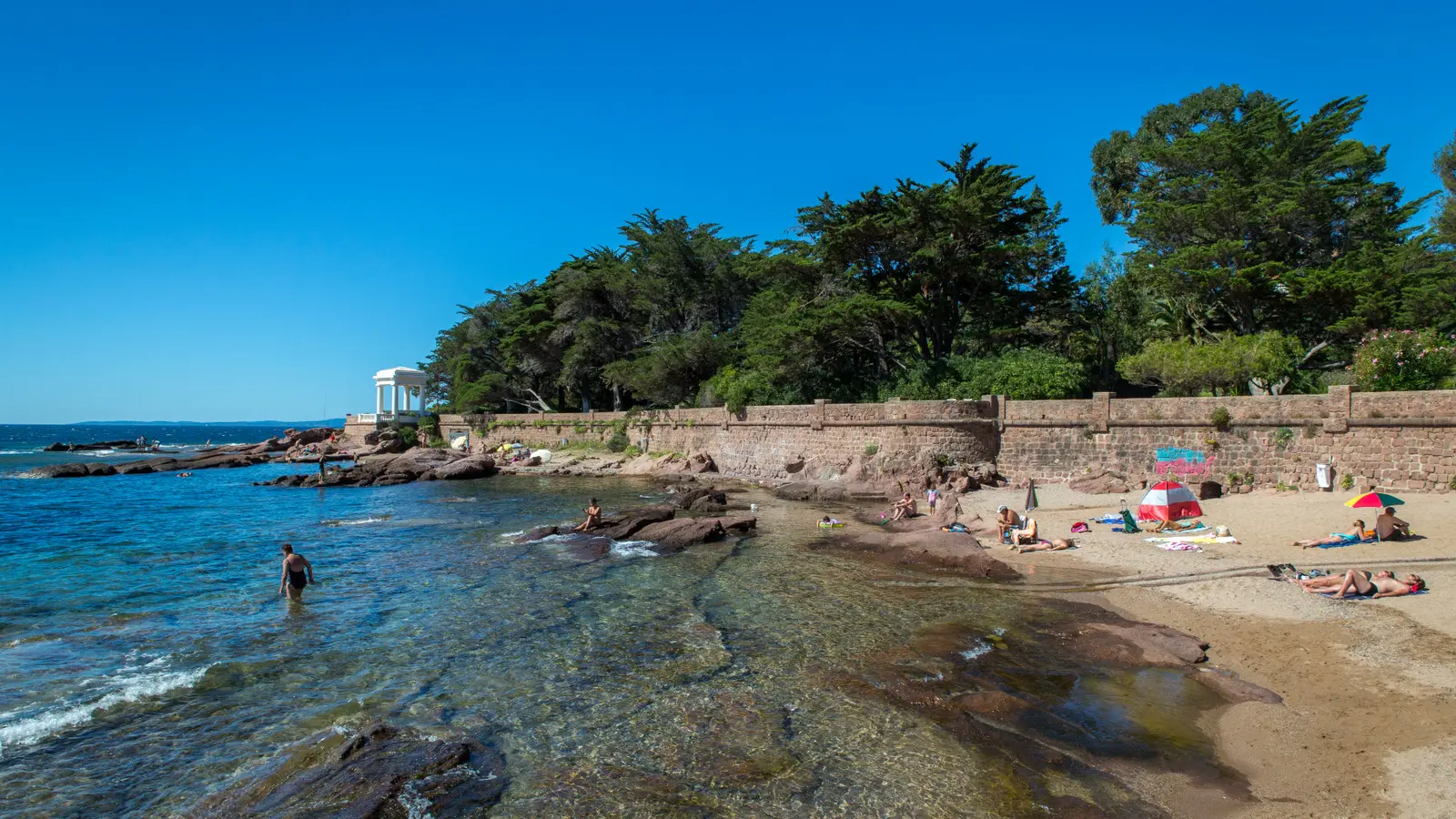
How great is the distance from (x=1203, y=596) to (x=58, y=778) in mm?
13759

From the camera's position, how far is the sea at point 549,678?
20.2 feet

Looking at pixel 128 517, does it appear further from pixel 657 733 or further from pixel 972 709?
pixel 972 709

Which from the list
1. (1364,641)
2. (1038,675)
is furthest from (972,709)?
(1364,641)

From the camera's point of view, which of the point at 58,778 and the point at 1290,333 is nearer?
the point at 58,778

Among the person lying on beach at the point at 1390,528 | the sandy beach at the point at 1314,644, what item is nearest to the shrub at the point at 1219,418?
the sandy beach at the point at 1314,644

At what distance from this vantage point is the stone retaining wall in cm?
1569

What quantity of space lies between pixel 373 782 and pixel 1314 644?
33.5ft

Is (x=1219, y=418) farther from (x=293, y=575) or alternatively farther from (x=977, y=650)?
(x=293, y=575)

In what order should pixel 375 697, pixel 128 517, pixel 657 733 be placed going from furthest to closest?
pixel 128 517 → pixel 375 697 → pixel 657 733

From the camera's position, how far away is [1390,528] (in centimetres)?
1217

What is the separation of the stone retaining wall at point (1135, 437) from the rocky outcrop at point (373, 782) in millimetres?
18710

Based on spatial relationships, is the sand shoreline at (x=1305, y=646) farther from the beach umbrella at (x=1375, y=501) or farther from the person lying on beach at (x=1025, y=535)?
the beach umbrella at (x=1375, y=501)

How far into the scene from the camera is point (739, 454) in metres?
33.2

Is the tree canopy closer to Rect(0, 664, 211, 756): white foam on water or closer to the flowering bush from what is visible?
the flowering bush
